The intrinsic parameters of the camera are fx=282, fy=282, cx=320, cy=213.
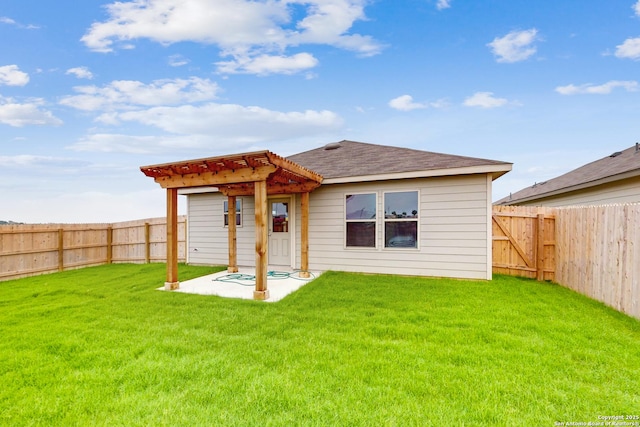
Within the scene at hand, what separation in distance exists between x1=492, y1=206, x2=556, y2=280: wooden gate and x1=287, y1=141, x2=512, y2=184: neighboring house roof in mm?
1681

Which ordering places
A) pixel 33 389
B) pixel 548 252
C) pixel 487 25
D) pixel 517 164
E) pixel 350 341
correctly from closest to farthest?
1. pixel 33 389
2. pixel 350 341
3. pixel 517 164
4. pixel 548 252
5. pixel 487 25

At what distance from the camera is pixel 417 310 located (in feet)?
14.5

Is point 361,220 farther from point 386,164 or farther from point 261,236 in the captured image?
point 261,236

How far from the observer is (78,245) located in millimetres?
9758

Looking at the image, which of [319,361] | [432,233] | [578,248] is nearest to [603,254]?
[578,248]

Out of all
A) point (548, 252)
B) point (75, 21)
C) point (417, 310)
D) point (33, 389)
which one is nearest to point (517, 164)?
point (548, 252)

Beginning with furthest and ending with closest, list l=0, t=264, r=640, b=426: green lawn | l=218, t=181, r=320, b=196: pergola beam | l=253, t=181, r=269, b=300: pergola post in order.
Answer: l=218, t=181, r=320, b=196: pergola beam, l=253, t=181, r=269, b=300: pergola post, l=0, t=264, r=640, b=426: green lawn

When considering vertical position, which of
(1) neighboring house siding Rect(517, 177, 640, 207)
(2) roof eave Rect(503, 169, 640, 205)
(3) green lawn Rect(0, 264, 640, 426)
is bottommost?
(3) green lawn Rect(0, 264, 640, 426)

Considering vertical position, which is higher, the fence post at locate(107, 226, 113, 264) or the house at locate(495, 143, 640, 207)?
the house at locate(495, 143, 640, 207)

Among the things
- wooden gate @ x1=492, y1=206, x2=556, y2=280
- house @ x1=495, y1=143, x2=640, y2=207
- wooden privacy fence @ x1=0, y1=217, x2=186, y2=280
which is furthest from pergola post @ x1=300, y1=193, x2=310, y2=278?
house @ x1=495, y1=143, x2=640, y2=207

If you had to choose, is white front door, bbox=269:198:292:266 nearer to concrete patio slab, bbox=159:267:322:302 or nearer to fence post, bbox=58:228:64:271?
concrete patio slab, bbox=159:267:322:302

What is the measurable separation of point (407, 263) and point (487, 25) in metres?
6.96

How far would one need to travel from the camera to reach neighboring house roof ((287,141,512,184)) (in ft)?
20.4

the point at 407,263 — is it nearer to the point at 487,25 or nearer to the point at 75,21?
the point at 487,25
